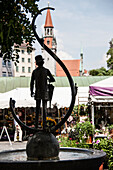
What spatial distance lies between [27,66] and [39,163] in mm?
89385

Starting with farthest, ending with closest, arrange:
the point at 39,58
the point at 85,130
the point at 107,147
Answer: the point at 85,130, the point at 107,147, the point at 39,58

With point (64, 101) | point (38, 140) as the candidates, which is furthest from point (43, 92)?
point (64, 101)

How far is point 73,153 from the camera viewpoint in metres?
5.57

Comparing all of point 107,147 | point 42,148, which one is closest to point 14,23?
point 42,148

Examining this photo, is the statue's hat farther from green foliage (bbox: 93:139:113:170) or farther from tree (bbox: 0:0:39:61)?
green foliage (bbox: 93:139:113:170)

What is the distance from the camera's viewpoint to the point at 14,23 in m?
6.27

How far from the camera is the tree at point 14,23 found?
600 cm

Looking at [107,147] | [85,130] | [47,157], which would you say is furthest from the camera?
[85,130]

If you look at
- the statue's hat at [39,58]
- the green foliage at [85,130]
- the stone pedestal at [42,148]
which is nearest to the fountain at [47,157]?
the stone pedestal at [42,148]

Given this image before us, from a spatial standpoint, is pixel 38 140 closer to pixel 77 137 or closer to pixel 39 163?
pixel 39 163

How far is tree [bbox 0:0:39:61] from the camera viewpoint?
6.00 m

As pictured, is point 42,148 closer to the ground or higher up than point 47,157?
higher up

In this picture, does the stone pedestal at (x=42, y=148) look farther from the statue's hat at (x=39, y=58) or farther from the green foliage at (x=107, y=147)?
the green foliage at (x=107, y=147)

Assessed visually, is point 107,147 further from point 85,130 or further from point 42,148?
point 42,148
